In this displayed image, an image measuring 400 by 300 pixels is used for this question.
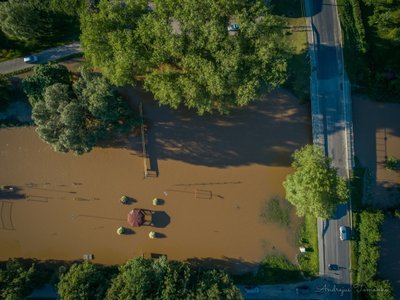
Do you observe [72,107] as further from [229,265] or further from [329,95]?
[329,95]

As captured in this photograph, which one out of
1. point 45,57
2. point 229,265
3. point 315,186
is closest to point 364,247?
point 315,186

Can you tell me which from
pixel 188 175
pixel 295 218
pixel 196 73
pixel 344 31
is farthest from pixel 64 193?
pixel 344 31

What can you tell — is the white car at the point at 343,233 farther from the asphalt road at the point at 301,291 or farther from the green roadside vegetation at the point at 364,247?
the asphalt road at the point at 301,291

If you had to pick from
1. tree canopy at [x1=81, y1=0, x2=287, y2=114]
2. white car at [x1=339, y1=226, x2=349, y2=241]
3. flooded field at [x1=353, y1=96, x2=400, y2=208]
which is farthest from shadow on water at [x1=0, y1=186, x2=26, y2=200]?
flooded field at [x1=353, y1=96, x2=400, y2=208]

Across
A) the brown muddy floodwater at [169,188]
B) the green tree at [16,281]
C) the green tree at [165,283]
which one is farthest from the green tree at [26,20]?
the green tree at [165,283]

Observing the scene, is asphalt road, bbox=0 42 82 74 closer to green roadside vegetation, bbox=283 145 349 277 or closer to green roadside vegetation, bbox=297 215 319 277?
green roadside vegetation, bbox=283 145 349 277

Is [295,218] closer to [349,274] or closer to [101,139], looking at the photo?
[349,274]
